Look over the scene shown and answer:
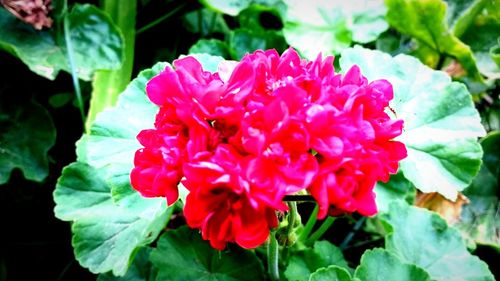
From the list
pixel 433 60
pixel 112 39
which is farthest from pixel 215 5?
pixel 433 60

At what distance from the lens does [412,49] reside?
130 cm

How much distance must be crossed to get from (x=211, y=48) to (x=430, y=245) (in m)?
0.57

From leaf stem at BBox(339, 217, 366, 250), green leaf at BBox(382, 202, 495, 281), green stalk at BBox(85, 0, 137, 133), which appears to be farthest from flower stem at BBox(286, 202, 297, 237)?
green stalk at BBox(85, 0, 137, 133)

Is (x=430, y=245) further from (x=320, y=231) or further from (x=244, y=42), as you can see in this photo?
(x=244, y=42)

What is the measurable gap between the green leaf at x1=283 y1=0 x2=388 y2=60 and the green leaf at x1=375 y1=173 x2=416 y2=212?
286 millimetres

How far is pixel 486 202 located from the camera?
1134 mm

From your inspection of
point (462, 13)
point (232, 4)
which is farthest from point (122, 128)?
point (462, 13)

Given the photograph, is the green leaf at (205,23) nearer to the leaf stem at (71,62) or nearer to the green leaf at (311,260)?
the leaf stem at (71,62)

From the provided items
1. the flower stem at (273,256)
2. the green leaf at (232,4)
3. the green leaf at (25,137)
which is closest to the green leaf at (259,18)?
the green leaf at (232,4)

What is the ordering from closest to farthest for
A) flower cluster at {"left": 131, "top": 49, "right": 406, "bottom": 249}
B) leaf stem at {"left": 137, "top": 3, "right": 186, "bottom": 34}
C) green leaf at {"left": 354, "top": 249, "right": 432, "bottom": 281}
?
1. flower cluster at {"left": 131, "top": 49, "right": 406, "bottom": 249}
2. green leaf at {"left": 354, "top": 249, "right": 432, "bottom": 281}
3. leaf stem at {"left": 137, "top": 3, "right": 186, "bottom": 34}

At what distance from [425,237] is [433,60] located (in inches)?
18.1

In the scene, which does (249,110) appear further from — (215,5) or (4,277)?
(4,277)

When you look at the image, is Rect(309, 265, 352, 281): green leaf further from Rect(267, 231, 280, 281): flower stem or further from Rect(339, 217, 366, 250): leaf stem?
Rect(339, 217, 366, 250): leaf stem

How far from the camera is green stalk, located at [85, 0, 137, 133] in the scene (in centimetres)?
117
